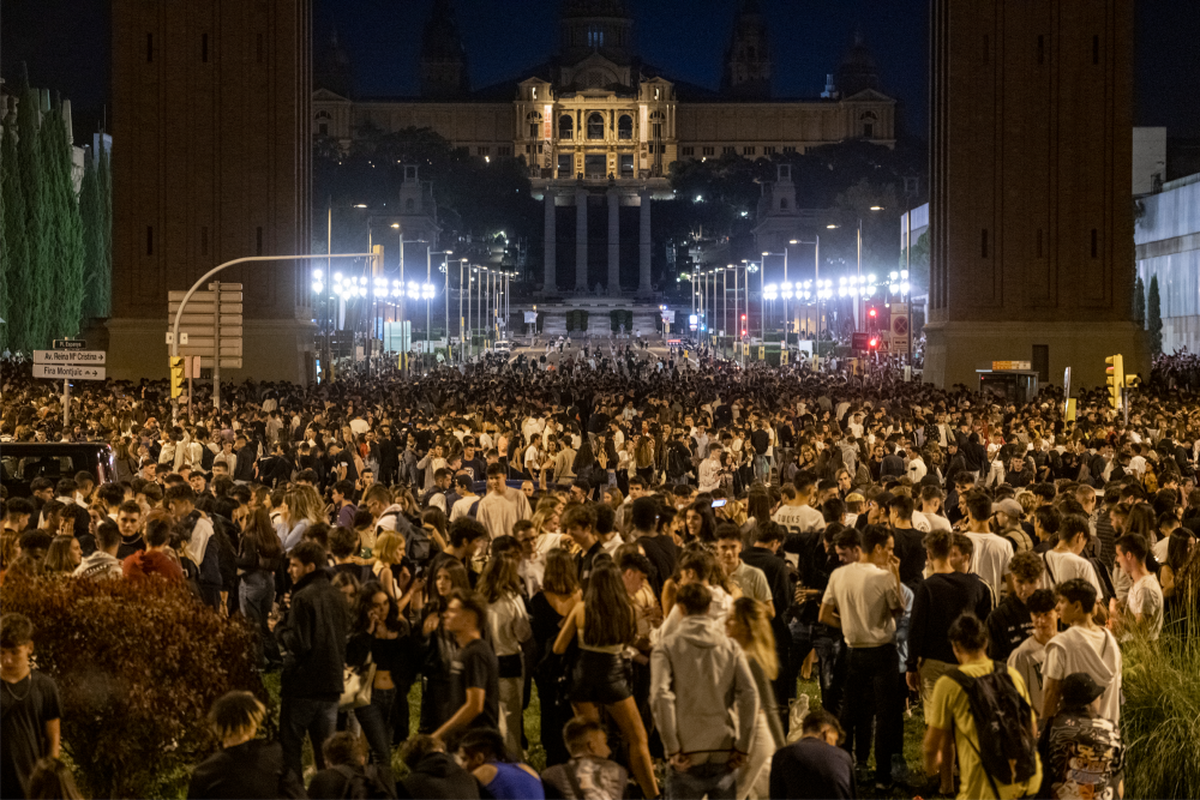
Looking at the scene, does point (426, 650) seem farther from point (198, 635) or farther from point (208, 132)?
point (208, 132)

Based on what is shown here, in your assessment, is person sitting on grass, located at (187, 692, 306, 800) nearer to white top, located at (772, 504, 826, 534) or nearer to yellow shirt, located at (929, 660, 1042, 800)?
yellow shirt, located at (929, 660, 1042, 800)

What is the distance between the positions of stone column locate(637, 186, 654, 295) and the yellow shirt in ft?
553

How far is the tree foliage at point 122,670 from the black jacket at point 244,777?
1.72 metres

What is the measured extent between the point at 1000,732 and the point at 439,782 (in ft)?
8.71

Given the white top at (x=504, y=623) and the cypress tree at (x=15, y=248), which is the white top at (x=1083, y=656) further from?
the cypress tree at (x=15, y=248)

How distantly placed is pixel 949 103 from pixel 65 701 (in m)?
43.9

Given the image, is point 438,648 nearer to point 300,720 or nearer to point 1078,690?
point 300,720

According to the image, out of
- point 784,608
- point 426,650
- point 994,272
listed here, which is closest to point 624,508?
point 784,608

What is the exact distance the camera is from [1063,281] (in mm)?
49125

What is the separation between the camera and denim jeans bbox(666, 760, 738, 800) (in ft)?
27.3

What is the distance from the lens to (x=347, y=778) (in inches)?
279

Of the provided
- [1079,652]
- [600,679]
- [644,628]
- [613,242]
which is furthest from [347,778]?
[613,242]

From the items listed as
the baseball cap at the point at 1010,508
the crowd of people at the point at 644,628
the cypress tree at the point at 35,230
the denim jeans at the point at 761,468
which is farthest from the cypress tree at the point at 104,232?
the baseball cap at the point at 1010,508

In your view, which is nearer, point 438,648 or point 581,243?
point 438,648
